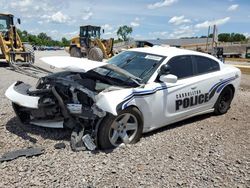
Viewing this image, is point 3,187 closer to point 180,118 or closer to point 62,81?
point 62,81

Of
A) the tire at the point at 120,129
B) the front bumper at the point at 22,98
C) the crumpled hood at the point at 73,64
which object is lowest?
the tire at the point at 120,129

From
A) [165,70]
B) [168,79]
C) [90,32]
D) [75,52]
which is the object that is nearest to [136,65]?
[165,70]

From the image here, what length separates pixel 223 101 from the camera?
686 cm

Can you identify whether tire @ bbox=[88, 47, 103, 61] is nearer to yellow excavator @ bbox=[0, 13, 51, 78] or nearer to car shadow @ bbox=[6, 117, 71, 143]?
yellow excavator @ bbox=[0, 13, 51, 78]

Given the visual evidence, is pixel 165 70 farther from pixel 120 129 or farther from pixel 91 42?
pixel 91 42

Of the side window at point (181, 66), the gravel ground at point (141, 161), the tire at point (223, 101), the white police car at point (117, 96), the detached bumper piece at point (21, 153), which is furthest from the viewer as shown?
the tire at point (223, 101)

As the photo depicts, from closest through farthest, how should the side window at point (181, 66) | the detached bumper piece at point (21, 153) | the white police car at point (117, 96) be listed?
the detached bumper piece at point (21, 153) → the white police car at point (117, 96) → the side window at point (181, 66)

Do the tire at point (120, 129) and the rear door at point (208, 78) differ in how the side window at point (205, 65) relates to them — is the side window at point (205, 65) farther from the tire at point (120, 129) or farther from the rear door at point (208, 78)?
the tire at point (120, 129)

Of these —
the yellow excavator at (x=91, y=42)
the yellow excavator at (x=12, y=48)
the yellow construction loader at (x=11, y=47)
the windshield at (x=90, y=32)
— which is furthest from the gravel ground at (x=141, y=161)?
the windshield at (x=90, y=32)

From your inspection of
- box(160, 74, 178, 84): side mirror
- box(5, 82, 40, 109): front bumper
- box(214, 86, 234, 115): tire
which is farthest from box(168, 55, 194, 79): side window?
box(5, 82, 40, 109): front bumper

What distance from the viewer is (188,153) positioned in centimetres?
452

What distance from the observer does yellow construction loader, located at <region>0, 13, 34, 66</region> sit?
16422mm

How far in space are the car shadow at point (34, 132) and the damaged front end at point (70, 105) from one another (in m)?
0.18

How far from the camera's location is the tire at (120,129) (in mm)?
4340
